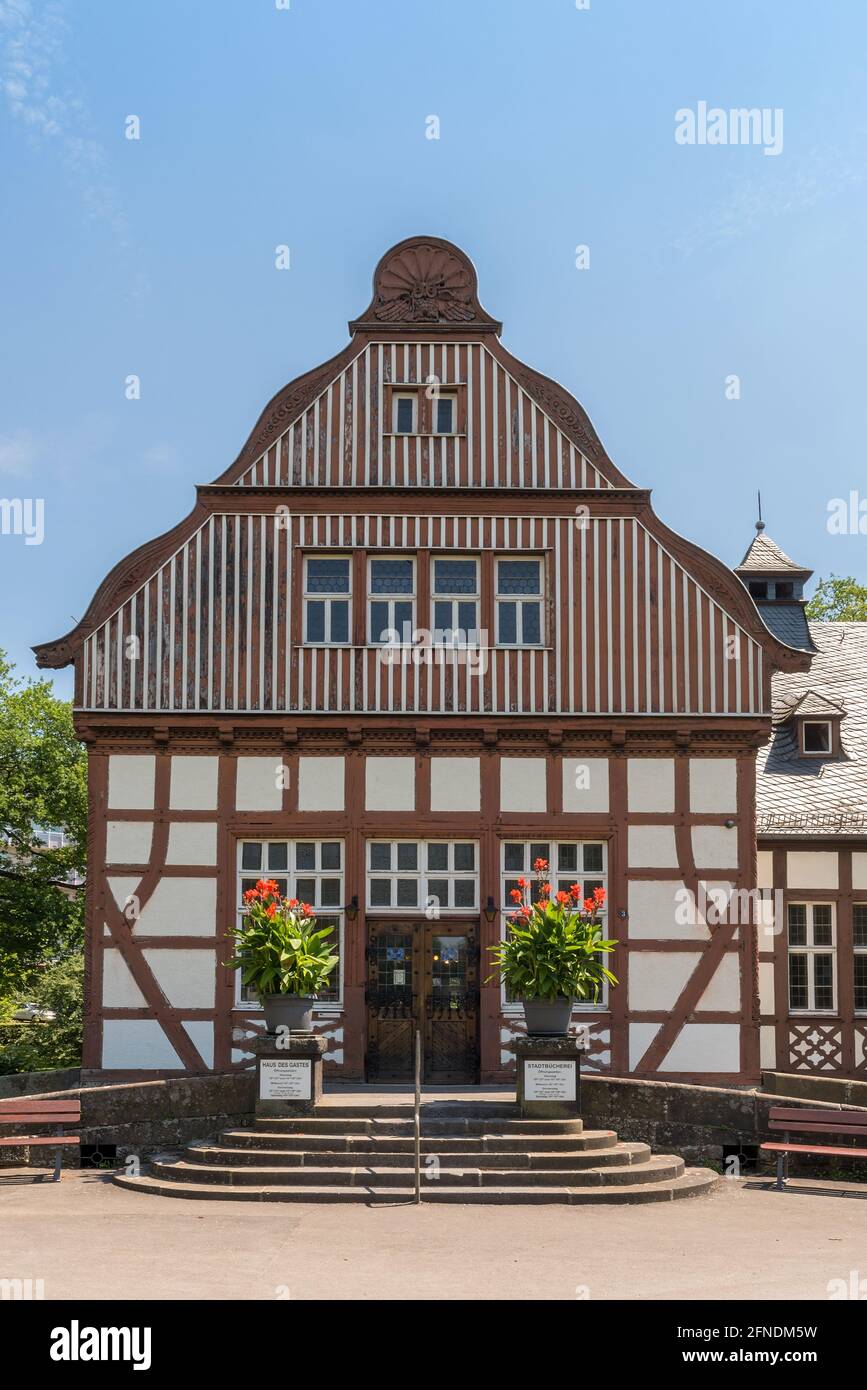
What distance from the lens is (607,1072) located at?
790 inches

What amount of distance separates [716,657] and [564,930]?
5145mm

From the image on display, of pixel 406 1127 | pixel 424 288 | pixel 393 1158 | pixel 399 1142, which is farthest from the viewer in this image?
pixel 424 288

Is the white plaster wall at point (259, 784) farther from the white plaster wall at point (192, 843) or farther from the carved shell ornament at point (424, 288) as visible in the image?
the carved shell ornament at point (424, 288)

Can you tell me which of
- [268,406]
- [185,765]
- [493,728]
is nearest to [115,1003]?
[185,765]

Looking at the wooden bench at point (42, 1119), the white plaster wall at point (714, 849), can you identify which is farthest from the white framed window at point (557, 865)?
the wooden bench at point (42, 1119)

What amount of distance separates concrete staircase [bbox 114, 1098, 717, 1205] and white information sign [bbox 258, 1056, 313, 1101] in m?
0.30

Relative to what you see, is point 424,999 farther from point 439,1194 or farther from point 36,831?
point 36,831

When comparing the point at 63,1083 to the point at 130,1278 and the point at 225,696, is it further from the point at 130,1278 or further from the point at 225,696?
the point at 130,1278

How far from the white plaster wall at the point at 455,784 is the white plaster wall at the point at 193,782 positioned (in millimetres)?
2886

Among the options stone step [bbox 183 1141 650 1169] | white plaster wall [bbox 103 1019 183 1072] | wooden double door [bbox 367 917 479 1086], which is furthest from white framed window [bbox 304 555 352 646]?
stone step [bbox 183 1141 650 1169]

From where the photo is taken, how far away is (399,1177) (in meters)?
15.8

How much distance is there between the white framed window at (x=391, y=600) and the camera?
21078mm

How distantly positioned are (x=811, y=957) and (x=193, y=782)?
361 inches

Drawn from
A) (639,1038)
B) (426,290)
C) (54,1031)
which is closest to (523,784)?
(639,1038)
